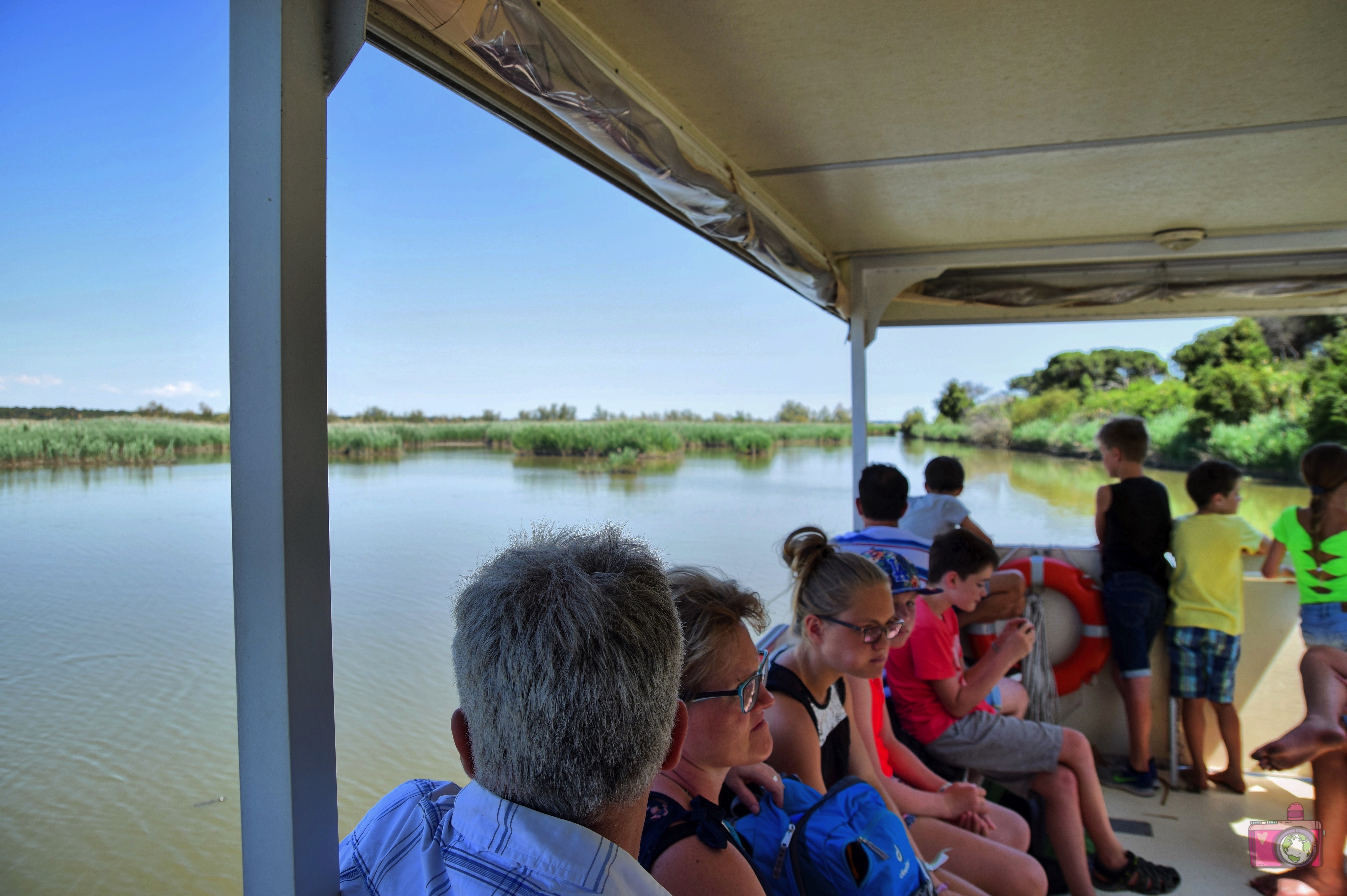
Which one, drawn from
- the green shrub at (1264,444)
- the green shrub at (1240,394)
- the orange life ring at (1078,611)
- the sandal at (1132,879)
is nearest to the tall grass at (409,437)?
the sandal at (1132,879)

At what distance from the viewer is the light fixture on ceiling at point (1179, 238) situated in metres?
3.42

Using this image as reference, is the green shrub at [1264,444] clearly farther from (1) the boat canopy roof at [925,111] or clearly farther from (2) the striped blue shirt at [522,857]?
(2) the striped blue shirt at [522,857]

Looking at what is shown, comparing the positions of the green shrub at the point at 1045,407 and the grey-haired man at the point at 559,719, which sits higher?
the green shrub at the point at 1045,407

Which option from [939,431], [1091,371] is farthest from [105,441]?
[1091,371]

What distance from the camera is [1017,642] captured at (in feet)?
7.13

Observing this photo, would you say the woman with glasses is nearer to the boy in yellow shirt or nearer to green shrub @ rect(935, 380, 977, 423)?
the boy in yellow shirt

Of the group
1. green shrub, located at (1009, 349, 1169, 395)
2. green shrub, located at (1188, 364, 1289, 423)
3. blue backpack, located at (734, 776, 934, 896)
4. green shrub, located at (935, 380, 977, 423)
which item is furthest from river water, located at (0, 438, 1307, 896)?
green shrub, located at (1009, 349, 1169, 395)

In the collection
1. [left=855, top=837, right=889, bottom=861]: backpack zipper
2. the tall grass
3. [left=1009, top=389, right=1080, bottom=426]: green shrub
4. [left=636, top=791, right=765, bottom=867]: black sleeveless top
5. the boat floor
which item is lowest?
the boat floor

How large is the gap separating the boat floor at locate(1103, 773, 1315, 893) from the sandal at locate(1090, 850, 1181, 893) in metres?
0.08

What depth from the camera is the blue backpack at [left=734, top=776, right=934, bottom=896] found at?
1143 mm

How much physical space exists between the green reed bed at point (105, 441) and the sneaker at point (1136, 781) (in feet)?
11.4

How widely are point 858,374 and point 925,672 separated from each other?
80.1 inches

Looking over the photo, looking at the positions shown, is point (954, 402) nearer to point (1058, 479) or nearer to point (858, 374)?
point (1058, 479)

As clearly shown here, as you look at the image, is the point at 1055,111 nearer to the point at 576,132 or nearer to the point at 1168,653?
the point at 576,132
